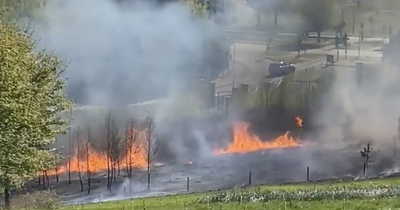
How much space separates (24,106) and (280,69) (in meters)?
33.5

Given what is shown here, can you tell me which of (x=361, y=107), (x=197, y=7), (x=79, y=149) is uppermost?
(x=197, y=7)

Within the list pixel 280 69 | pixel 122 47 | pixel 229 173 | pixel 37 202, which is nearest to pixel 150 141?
pixel 229 173

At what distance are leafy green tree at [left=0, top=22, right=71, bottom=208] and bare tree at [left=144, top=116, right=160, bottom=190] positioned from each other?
12.6m

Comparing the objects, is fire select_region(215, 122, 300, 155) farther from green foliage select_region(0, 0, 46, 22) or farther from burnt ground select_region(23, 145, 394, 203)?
green foliage select_region(0, 0, 46, 22)

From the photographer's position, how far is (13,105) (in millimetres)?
14258

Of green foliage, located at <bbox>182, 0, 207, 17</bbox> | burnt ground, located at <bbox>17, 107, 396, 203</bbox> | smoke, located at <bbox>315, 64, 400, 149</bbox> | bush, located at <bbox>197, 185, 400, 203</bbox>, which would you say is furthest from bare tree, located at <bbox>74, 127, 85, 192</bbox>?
smoke, located at <bbox>315, 64, 400, 149</bbox>

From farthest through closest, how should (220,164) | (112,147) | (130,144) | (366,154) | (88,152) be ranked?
(130,144), (220,164), (366,154), (112,147), (88,152)

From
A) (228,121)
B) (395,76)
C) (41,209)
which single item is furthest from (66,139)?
(395,76)

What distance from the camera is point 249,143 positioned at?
123 ft

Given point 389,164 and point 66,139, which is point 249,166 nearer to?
point 389,164

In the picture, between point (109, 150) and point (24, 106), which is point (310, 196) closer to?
point (24, 106)

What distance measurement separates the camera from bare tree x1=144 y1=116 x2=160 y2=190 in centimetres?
3228

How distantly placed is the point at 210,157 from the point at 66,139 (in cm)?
803

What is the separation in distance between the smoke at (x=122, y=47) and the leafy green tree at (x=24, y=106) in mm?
21736
